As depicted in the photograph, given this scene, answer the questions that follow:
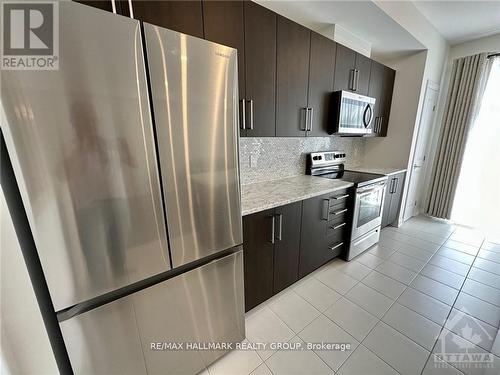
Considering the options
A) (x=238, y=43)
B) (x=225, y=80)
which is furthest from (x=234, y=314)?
(x=238, y=43)

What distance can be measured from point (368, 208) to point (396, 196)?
3.38ft

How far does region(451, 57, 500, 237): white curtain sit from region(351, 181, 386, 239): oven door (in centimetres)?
173

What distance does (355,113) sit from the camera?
240 centimetres

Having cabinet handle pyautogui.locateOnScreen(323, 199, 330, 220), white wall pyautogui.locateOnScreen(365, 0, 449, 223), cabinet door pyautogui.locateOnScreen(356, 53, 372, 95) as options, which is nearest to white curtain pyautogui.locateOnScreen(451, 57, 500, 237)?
white wall pyautogui.locateOnScreen(365, 0, 449, 223)

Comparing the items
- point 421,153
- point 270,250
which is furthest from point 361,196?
point 421,153

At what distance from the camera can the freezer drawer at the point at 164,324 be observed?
88 cm

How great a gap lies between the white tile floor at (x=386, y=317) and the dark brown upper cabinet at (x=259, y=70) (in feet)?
4.94

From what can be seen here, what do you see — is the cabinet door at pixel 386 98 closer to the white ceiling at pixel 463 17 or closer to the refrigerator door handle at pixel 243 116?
the white ceiling at pixel 463 17

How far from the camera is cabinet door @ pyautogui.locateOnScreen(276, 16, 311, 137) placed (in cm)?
166

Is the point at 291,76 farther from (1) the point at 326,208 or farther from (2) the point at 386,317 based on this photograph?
(2) the point at 386,317

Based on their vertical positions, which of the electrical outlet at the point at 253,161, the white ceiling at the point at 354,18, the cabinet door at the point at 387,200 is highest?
the white ceiling at the point at 354,18

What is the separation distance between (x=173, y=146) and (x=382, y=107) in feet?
10.4

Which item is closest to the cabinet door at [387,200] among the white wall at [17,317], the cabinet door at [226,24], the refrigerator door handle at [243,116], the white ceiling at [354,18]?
the white ceiling at [354,18]

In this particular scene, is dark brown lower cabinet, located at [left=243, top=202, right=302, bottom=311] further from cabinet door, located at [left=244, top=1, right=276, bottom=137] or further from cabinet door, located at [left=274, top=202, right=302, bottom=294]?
cabinet door, located at [left=244, top=1, right=276, bottom=137]
